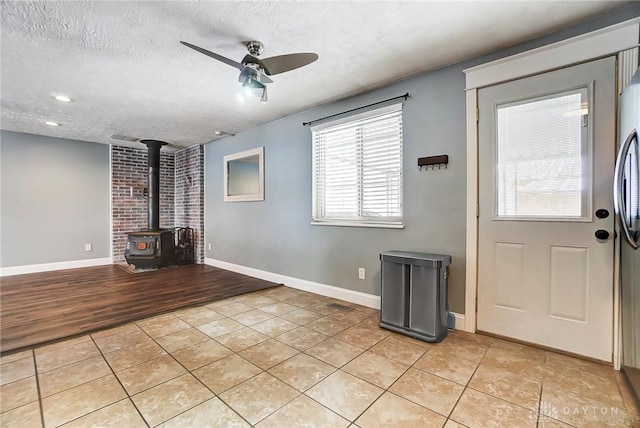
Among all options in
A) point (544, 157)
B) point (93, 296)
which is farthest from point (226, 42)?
point (93, 296)

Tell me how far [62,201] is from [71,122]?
184cm

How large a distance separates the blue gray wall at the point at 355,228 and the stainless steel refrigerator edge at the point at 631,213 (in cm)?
81

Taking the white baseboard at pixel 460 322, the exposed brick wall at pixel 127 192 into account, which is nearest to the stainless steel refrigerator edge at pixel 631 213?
the white baseboard at pixel 460 322

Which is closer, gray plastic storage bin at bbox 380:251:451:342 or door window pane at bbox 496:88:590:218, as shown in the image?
door window pane at bbox 496:88:590:218

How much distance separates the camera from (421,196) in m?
2.83

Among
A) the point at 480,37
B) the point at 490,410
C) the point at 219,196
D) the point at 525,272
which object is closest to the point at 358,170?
the point at 480,37

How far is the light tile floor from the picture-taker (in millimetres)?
1499

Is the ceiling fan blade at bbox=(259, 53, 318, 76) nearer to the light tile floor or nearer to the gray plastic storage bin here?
the gray plastic storage bin

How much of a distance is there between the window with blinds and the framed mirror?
119cm

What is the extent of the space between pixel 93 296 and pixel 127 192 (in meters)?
3.12

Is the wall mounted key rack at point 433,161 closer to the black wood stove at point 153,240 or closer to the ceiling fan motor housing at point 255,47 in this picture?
the ceiling fan motor housing at point 255,47

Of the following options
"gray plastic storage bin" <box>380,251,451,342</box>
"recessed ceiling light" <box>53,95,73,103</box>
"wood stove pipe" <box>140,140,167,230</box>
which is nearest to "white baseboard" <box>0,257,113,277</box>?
"wood stove pipe" <box>140,140,167,230</box>

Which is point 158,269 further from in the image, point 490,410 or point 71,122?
point 490,410

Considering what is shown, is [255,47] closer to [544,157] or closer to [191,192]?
[544,157]
